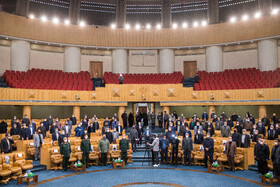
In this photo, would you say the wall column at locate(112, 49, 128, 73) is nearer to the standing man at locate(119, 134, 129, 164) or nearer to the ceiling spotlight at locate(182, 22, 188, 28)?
the ceiling spotlight at locate(182, 22, 188, 28)

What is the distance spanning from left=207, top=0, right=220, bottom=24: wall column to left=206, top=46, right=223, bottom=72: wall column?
8.49 feet

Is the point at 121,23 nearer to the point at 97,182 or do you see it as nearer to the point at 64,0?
the point at 64,0

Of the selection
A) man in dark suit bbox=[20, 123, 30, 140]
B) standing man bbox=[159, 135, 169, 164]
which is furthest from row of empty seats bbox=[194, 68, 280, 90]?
man in dark suit bbox=[20, 123, 30, 140]

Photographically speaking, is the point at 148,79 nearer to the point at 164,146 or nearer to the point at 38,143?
the point at 164,146

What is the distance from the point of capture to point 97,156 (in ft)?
42.7

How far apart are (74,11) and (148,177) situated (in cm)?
1980

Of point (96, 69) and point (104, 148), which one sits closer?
point (104, 148)

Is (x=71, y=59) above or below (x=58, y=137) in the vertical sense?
above

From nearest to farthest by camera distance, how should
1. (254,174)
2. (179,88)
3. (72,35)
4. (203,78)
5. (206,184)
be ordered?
(206,184) → (254,174) → (179,88) → (203,78) → (72,35)

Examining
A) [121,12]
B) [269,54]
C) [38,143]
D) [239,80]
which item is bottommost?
[38,143]

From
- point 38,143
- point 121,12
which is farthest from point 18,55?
point 38,143

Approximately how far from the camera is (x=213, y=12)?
82.9 feet

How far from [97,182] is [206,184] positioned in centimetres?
407

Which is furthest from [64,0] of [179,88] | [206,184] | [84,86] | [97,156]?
[206,184]
